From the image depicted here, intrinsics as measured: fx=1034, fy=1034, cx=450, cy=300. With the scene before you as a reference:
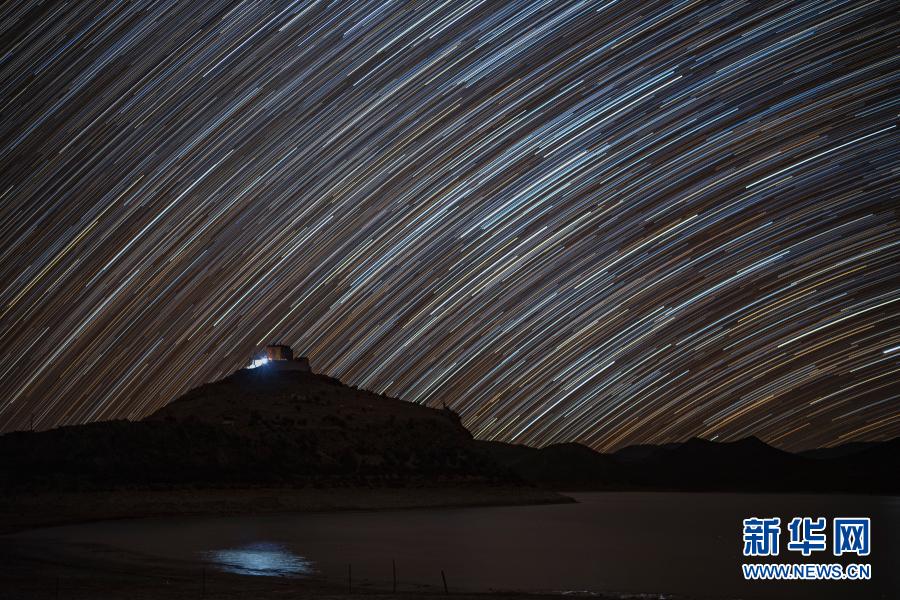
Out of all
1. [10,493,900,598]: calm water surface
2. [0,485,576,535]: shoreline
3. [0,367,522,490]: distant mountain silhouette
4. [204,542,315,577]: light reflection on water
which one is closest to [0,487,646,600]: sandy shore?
[0,485,576,535]: shoreline

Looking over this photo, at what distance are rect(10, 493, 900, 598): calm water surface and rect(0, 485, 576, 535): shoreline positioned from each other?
10.0ft

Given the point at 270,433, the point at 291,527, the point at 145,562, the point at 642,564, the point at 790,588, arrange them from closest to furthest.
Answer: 1. the point at 790,588
2. the point at 145,562
3. the point at 642,564
4. the point at 291,527
5. the point at 270,433

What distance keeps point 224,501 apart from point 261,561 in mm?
50376

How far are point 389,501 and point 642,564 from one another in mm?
65444

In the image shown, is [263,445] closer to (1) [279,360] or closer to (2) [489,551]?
(1) [279,360]

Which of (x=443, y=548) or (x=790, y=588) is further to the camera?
(x=443, y=548)

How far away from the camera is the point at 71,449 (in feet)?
301

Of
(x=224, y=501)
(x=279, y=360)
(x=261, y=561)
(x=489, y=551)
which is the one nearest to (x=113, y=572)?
(x=261, y=561)

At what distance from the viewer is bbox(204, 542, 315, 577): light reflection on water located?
38.7 metres

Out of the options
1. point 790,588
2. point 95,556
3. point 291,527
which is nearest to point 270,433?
point 291,527

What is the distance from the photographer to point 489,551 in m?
53.6

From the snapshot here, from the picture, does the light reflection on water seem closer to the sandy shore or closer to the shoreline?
the sandy shore

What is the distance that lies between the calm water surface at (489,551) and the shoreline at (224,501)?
10.0ft

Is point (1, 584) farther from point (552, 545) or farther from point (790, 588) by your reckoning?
point (552, 545)
